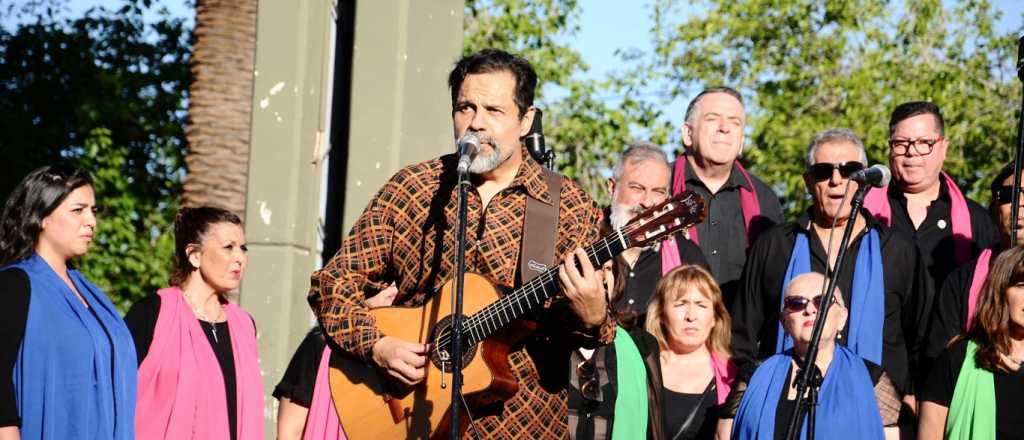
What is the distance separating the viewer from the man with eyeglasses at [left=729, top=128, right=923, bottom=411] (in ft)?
23.5

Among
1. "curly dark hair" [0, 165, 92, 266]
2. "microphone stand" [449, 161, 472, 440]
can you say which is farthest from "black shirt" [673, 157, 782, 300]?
"curly dark hair" [0, 165, 92, 266]

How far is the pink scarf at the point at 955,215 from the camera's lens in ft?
25.2

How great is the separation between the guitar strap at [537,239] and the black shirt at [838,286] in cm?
246

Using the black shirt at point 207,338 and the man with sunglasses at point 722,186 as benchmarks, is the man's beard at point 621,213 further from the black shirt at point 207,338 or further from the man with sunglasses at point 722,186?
the black shirt at point 207,338

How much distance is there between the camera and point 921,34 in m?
20.6

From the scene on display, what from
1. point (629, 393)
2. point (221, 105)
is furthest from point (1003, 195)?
point (221, 105)

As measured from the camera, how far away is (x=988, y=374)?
Result: 636cm

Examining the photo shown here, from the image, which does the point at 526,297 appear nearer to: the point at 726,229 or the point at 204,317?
the point at 204,317

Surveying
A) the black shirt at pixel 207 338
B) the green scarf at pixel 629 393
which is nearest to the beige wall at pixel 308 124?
the black shirt at pixel 207 338

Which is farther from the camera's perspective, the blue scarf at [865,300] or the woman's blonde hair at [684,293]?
the woman's blonde hair at [684,293]

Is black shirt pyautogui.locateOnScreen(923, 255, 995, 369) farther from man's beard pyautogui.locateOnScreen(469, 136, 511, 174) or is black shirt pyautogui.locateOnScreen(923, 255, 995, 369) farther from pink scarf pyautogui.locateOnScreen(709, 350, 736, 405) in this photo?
man's beard pyautogui.locateOnScreen(469, 136, 511, 174)

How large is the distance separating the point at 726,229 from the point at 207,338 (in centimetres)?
285

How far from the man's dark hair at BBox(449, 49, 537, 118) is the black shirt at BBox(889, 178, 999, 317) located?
2975 millimetres

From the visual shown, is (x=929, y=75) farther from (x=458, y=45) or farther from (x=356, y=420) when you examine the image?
(x=356, y=420)
